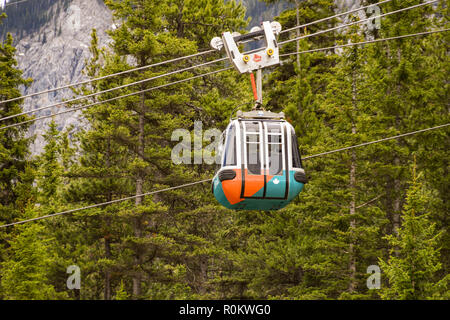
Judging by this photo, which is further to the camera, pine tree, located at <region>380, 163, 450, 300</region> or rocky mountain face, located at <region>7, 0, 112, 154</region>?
rocky mountain face, located at <region>7, 0, 112, 154</region>

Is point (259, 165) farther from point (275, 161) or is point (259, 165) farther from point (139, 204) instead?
point (139, 204)

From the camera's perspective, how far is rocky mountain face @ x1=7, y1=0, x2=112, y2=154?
155m

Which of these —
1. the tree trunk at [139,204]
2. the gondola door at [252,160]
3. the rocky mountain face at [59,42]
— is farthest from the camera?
the rocky mountain face at [59,42]

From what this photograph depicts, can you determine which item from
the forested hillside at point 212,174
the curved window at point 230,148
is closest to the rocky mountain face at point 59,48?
the forested hillside at point 212,174

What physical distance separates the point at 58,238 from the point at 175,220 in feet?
19.6

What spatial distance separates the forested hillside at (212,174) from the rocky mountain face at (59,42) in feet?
398

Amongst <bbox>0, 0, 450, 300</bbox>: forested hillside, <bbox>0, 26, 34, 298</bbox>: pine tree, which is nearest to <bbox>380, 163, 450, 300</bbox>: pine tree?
<bbox>0, 0, 450, 300</bbox>: forested hillside

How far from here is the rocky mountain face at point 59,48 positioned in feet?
508

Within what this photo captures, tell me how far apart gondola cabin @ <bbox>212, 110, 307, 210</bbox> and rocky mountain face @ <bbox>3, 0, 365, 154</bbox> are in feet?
453

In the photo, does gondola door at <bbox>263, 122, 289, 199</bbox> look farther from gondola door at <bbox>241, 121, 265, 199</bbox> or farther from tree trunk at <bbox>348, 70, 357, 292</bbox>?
tree trunk at <bbox>348, 70, 357, 292</bbox>

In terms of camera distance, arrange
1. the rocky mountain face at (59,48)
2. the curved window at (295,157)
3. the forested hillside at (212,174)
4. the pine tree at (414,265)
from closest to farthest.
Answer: the curved window at (295,157) → the pine tree at (414,265) → the forested hillside at (212,174) → the rocky mountain face at (59,48)

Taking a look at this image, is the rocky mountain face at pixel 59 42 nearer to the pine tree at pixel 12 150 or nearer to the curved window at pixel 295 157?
the pine tree at pixel 12 150

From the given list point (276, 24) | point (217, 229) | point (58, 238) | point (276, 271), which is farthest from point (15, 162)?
point (276, 24)
